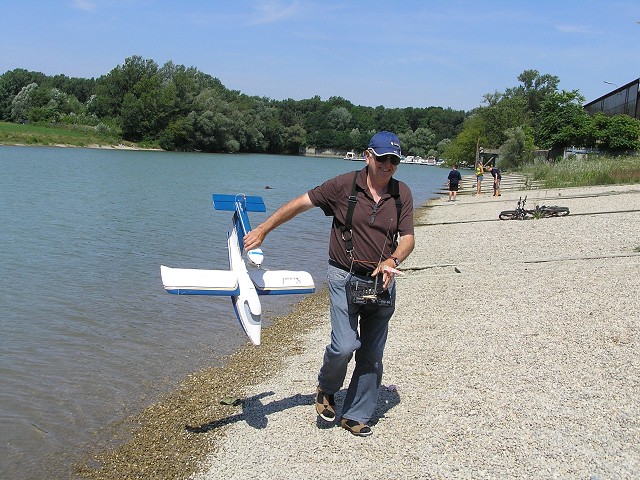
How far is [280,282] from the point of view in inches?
262

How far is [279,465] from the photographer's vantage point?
5695mm

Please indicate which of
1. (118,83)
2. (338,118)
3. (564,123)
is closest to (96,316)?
(564,123)

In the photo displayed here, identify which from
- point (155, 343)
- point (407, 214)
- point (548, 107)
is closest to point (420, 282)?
point (155, 343)

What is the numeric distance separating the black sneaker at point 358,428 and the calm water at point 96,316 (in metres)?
2.74

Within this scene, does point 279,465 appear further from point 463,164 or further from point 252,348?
point 463,164

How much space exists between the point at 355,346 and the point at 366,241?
3.05 feet

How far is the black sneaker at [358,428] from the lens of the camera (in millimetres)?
6027

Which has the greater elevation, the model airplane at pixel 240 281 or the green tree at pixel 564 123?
the green tree at pixel 564 123

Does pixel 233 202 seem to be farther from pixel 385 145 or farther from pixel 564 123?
pixel 564 123

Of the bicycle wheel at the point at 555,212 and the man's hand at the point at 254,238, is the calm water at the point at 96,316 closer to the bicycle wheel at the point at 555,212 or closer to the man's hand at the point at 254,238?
the man's hand at the point at 254,238

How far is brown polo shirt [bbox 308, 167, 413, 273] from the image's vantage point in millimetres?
5723

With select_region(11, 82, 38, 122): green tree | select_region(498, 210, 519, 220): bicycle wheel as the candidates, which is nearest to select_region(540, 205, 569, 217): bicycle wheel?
select_region(498, 210, 519, 220): bicycle wheel

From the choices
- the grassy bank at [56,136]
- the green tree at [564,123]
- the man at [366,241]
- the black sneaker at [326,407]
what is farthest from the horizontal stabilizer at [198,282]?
the grassy bank at [56,136]

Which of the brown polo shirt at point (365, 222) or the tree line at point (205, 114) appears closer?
the brown polo shirt at point (365, 222)
